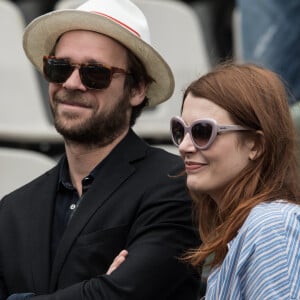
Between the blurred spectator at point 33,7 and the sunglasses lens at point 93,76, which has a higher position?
the sunglasses lens at point 93,76

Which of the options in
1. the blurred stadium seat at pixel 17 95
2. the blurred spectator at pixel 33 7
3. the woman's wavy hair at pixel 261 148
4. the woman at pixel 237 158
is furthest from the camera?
the blurred spectator at pixel 33 7

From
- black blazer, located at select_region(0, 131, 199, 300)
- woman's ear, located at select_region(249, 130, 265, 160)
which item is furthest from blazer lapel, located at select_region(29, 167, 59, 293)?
woman's ear, located at select_region(249, 130, 265, 160)

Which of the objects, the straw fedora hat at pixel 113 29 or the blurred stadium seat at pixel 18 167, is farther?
the blurred stadium seat at pixel 18 167

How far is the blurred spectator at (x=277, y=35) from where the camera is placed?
5.57 meters

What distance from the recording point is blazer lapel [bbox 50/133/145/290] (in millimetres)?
3297

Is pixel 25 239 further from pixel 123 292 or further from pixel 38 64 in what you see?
pixel 38 64

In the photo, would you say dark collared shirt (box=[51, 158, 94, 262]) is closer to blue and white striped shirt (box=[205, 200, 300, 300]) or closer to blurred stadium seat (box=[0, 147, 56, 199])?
blue and white striped shirt (box=[205, 200, 300, 300])

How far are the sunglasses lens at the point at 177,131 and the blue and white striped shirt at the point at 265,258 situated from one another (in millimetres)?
373

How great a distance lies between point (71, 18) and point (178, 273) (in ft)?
3.18

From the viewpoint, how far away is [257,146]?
9.20 ft

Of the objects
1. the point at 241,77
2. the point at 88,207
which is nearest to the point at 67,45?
the point at 88,207

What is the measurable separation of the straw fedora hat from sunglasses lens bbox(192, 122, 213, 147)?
2.41 feet

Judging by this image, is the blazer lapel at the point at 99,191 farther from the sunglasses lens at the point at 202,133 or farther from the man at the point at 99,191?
the sunglasses lens at the point at 202,133

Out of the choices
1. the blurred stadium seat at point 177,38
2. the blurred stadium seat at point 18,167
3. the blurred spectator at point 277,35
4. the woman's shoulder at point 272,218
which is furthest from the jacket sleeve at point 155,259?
the blurred stadium seat at point 177,38
